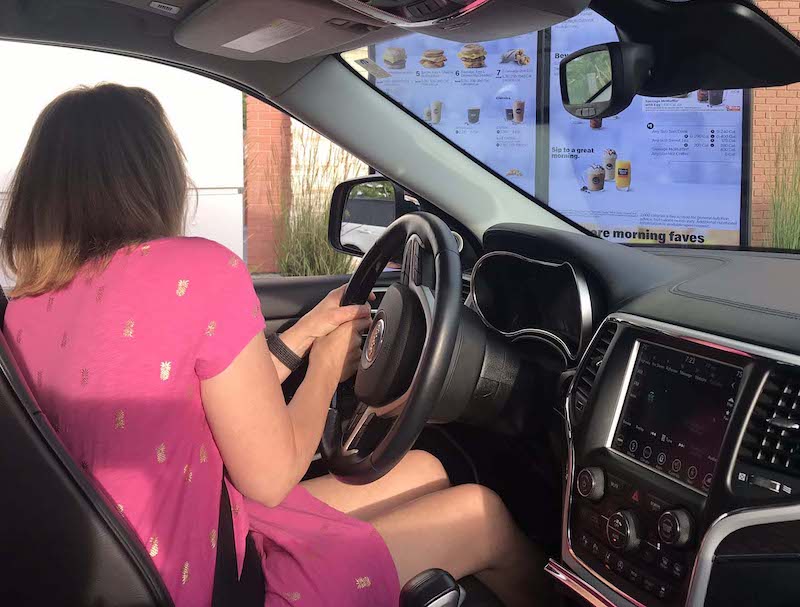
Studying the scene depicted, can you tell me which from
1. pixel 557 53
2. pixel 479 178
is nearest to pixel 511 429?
pixel 479 178

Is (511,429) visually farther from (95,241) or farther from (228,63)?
(228,63)

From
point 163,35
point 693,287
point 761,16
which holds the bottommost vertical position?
point 693,287

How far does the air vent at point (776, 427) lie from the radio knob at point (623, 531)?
0.24m

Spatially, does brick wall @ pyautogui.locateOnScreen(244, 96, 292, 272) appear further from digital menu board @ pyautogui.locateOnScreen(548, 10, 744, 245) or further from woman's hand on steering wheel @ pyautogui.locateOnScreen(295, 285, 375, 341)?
woman's hand on steering wheel @ pyautogui.locateOnScreen(295, 285, 375, 341)

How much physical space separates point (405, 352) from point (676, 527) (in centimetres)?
56

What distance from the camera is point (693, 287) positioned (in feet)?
5.25

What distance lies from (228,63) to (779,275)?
1425 millimetres

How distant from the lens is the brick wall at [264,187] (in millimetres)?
6367

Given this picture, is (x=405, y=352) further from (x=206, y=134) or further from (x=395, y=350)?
(x=206, y=134)

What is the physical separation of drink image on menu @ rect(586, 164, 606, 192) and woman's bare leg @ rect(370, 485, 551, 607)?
4776 millimetres

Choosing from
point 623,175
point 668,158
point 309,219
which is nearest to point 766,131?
point 668,158

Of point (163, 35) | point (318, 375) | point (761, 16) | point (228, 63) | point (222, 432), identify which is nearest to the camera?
point (222, 432)

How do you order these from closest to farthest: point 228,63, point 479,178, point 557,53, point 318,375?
point 318,375
point 228,63
point 479,178
point 557,53

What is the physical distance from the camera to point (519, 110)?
6707 mm
